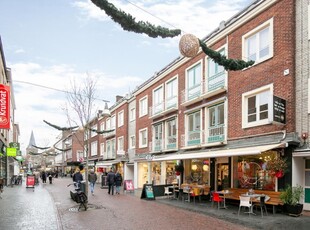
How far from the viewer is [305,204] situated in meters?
13.3

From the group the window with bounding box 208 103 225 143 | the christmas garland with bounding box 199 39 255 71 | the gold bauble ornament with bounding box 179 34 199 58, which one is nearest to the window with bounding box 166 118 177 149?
the window with bounding box 208 103 225 143

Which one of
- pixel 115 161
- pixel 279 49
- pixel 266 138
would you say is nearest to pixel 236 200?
pixel 266 138

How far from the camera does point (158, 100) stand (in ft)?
90.7

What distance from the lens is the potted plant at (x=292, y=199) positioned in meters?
12.4

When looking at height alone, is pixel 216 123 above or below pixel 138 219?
above

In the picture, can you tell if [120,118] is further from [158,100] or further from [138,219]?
[138,219]

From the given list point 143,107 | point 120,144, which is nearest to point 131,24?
point 143,107

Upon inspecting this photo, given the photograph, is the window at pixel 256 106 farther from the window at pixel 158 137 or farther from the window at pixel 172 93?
the window at pixel 158 137

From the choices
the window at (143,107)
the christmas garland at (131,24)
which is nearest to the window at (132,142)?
the window at (143,107)

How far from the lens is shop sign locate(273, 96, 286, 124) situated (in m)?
13.3

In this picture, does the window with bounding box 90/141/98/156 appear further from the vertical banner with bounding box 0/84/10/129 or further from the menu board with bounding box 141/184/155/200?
the vertical banner with bounding box 0/84/10/129

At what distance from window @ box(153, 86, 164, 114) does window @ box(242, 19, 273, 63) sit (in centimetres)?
1080

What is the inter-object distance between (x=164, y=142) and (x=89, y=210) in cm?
1199

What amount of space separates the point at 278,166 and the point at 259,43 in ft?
19.6
